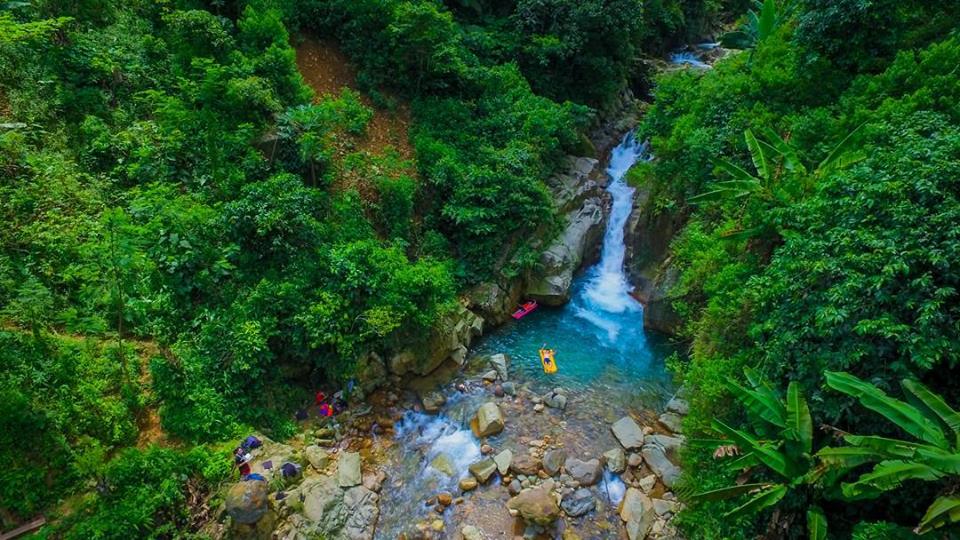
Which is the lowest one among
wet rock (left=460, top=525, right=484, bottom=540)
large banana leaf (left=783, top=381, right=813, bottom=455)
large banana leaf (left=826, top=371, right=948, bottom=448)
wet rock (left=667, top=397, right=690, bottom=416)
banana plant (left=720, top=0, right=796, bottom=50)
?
wet rock (left=460, top=525, right=484, bottom=540)

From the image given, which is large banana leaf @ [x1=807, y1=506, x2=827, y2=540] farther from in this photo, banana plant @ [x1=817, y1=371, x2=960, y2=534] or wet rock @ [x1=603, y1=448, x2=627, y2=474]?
wet rock @ [x1=603, y1=448, x2=627, y2=474]

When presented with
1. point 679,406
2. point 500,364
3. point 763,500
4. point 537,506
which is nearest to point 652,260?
point 679,406

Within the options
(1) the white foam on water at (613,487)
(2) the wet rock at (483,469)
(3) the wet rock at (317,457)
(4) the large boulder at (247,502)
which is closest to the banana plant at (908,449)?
(1) the white foam on water at (613,487)

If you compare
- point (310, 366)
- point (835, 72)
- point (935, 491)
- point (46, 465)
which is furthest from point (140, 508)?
point (835, 72)

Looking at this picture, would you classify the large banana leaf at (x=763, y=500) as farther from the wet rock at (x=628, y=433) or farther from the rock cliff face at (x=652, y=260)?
the rock cliff face at (x=652, y=260)

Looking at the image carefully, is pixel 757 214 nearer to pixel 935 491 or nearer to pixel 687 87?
pixel 935 491

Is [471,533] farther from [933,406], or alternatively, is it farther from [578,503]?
[933,406]

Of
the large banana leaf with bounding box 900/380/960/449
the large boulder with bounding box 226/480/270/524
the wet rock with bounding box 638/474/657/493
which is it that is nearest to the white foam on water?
the wet rock with bounding box 638/474/657/493
